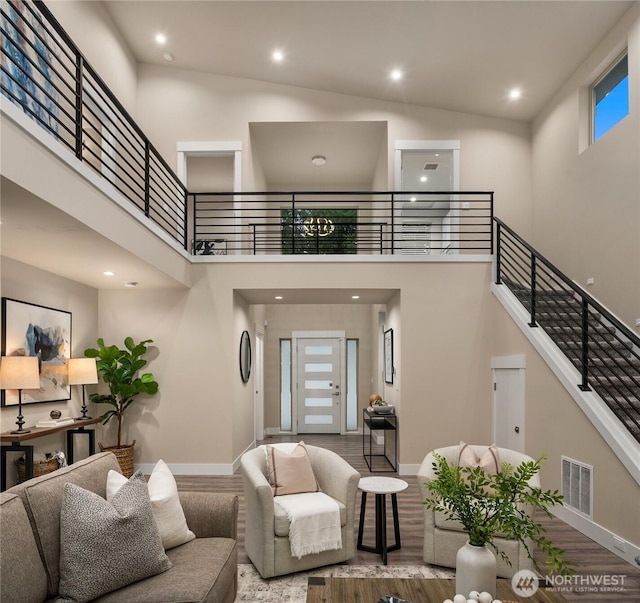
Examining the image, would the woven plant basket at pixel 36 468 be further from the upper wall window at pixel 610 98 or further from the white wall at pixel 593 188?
the upper wall window at pixel 610 98

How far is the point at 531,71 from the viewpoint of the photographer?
6.34 metres

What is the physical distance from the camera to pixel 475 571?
206cm

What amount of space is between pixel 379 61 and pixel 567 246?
11.0 feet

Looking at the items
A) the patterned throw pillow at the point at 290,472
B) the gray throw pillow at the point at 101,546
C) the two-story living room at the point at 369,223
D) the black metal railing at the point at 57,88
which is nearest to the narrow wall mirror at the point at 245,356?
the two-story living room at the point at 369,223

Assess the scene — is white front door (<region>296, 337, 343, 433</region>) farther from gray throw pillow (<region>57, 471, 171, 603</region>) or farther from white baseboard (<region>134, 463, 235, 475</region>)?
gray throw pillow (<region>57, 471, 171, 603</region>)

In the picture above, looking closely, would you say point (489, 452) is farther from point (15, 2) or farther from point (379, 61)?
point (15, 2)

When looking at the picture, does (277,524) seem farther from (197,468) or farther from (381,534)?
(197,468)

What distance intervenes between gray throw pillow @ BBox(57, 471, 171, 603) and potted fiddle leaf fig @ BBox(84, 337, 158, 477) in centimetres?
376

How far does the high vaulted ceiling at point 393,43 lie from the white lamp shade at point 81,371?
4209 mm

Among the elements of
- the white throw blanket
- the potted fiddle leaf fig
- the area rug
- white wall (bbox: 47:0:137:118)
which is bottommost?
the area rug

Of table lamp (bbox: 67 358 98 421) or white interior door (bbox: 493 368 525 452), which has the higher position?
table lamp (bbox: 67 358 98 421)

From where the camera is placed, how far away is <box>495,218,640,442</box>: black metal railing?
411cm

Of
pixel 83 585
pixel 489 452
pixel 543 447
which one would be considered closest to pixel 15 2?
pixel 83 585

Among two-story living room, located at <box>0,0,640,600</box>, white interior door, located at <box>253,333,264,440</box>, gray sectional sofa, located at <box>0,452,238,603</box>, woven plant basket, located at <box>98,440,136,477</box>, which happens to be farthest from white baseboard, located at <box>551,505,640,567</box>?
white interior door, located at <box>253,333,264,440</box>
